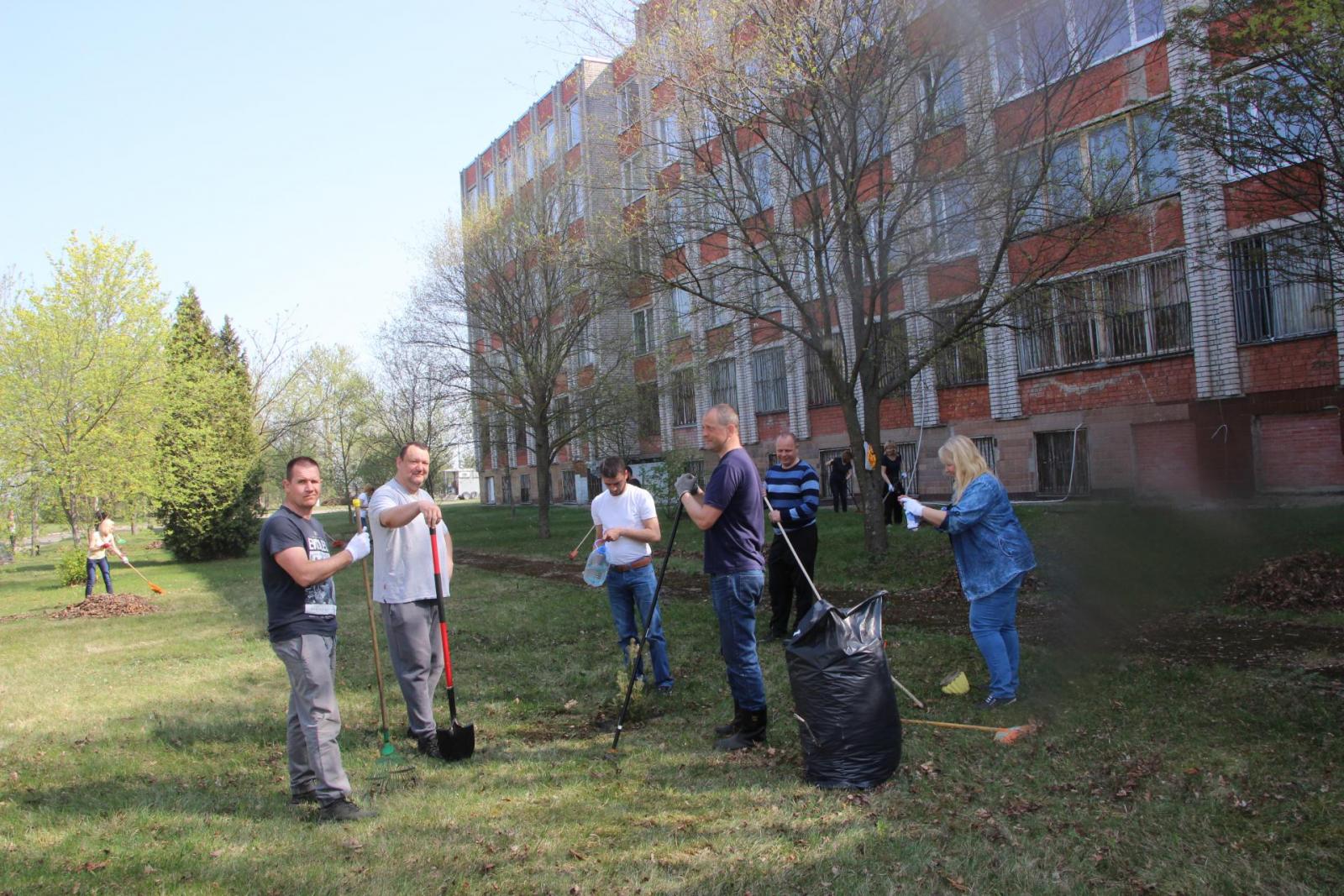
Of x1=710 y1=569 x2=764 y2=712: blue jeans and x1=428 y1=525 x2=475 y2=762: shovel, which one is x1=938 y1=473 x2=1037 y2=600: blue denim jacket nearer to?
x1=710 y1=569 x2=764 y2=712: blue jeans

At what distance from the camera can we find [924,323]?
15.8 m

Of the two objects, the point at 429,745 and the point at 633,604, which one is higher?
the point at 633,604

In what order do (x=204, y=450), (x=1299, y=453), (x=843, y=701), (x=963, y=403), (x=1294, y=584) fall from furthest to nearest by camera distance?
(x=204, y=450) < (x=963, y=403) < (x=1299, y=453) < (x=1294, y=584) < (x=843, y=701)

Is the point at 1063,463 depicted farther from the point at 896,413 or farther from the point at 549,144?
the point at 549,144

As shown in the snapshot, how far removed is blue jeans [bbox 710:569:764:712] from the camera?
5234 millimetres

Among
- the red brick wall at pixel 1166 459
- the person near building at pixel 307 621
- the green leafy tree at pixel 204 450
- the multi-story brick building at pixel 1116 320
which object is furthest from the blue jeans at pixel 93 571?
the red brick wall at pixel 1166 459

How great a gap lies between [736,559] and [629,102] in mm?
11092

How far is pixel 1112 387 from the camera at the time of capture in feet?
61.3

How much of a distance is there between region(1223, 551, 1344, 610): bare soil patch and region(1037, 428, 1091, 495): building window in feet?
32.2

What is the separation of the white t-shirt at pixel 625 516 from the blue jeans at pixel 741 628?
1.56 meters

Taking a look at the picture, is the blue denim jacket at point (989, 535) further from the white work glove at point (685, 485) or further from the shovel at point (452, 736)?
the shovel at point (452, 736)

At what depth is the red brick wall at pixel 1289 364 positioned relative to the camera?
15281mm

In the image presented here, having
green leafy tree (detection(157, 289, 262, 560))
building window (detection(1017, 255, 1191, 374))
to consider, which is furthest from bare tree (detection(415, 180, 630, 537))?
building window (detection(1017, 255, 1191, 374))

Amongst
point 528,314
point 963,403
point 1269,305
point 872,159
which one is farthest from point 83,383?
point 1269,305
